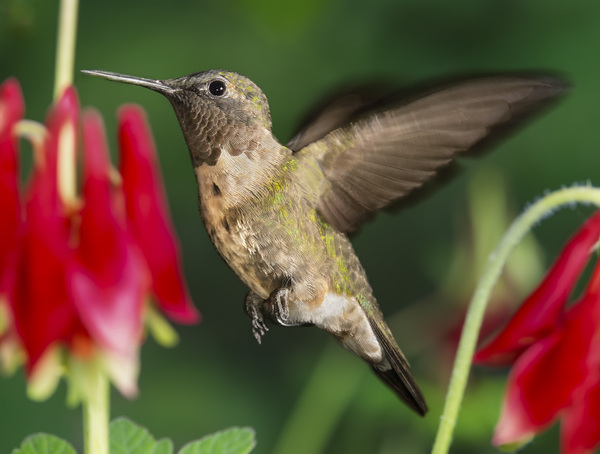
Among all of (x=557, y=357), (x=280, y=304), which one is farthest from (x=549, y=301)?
(x=280, y=304)

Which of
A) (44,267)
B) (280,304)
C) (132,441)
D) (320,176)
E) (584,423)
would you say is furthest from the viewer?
(320,176)

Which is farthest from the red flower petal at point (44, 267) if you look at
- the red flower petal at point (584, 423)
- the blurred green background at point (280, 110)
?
the blurred green background at point (280, 110)

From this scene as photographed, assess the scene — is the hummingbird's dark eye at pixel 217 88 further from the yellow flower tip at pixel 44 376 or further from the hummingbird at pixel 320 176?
the yellow flower tip at pixel 44 376

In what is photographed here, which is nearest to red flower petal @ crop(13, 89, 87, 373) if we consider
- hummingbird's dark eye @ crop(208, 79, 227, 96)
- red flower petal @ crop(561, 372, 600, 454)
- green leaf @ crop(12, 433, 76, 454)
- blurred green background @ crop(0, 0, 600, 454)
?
green leaf @ crop(12, 433, 76, 454)

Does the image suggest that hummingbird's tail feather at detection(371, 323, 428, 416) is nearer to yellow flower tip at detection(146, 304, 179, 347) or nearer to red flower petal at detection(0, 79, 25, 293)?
yellow flower tip at detection(146, 304, 179, 347)

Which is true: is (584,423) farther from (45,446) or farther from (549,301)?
(45,446)

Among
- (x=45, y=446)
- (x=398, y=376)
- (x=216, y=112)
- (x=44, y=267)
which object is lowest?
(x=45, y=446)
